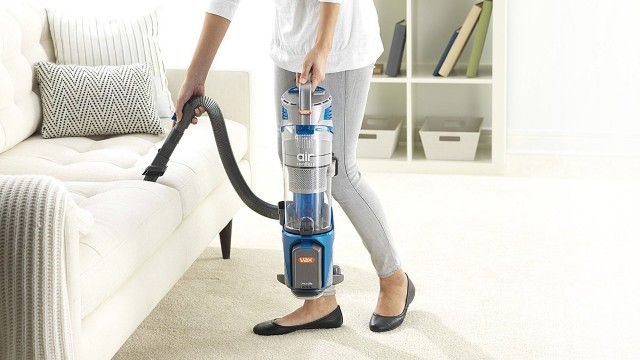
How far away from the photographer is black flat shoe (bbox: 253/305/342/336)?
249 centimetres

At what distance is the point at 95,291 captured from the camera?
6.21ft

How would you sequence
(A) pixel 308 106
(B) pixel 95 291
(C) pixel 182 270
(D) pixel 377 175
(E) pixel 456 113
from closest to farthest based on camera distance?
1. (B) pixel 95 291
2. (A) pixel 308 106
3. (C) pixel 182 270
4. (D) pixel 377 175
5. (E) pixel 456 113

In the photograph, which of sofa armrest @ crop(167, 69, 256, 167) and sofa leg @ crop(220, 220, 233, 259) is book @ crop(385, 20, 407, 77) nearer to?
sofa armrest @ crop(167, 69, 256, 167)

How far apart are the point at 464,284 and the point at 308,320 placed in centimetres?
57

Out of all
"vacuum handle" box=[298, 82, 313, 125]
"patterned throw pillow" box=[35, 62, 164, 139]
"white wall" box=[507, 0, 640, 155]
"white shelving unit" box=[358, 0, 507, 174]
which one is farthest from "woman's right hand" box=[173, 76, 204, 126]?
"white wall" box=[507, 0, 640, 155]

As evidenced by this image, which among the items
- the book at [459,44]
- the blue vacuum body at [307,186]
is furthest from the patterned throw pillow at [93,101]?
the book at [459,44]

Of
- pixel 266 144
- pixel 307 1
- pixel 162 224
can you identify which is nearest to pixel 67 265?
pixel 162 224

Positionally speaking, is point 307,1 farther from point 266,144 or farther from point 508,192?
point 266,144

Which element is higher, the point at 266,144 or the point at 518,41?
the point at 518,41

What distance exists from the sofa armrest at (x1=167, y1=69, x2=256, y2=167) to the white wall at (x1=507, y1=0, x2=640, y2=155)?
1.55 m

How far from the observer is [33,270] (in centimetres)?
173

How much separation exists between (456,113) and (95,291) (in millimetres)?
2738

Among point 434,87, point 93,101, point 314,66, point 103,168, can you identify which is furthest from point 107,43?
point 434,87

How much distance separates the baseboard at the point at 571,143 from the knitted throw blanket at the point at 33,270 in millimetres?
2949
